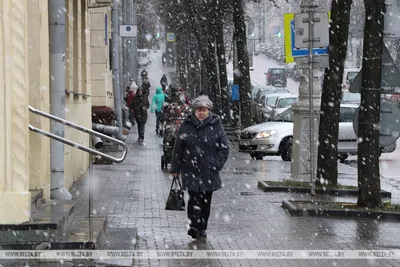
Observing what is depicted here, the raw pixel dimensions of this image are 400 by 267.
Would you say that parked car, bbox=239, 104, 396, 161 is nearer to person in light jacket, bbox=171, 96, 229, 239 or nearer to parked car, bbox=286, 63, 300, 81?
person in light jacket, bbox=171, 96, 229, 239

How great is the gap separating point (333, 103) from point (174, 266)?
7.79 meters

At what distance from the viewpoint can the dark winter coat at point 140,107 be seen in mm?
34638

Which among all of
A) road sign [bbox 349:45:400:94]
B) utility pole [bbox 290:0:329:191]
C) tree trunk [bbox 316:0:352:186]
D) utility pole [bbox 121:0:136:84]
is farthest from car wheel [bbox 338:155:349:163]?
utility pole [bbox 121:0:136:84]

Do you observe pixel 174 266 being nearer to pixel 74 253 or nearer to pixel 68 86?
pixel 74 253

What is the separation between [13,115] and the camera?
416 inches

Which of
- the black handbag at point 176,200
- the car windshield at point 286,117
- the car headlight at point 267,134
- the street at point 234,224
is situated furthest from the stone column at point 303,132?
the car windshield at point 286,117

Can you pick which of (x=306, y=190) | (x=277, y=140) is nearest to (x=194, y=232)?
(x=306, y=190)

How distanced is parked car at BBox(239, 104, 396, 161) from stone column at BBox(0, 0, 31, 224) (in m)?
17.2

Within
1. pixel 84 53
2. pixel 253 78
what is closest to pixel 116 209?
pixel 84 53

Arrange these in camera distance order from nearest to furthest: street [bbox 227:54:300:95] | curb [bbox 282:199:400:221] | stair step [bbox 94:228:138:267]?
stair step [bbox 94:228:138:267] < curb [bbox 282:199:400:221] < street [bbox 227:54:300:95]

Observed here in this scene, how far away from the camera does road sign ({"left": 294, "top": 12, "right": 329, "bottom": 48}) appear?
1680 centimetres

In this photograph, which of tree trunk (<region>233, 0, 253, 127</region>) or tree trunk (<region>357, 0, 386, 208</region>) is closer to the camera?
tree trunk (<region>357, 0, 386, 208</region>)

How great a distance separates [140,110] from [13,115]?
79.7ft

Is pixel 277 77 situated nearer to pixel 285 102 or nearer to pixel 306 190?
pixel 285 102
